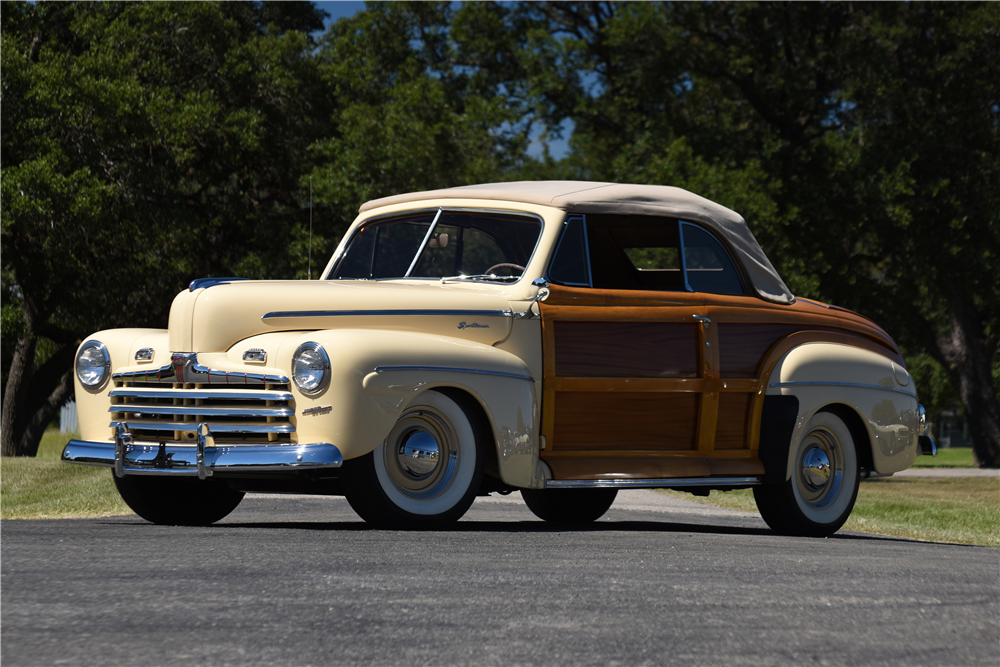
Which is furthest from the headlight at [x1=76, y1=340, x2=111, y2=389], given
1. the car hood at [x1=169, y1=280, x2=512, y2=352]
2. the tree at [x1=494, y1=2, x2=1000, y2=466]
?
the tree at [x1=494, y1=2, x2=1000, y2=466]

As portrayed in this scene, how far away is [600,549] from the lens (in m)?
5.95

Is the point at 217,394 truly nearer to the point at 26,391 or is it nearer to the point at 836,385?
the point at 836,385

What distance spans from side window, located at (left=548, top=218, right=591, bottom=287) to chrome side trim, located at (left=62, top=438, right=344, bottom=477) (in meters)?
1.97

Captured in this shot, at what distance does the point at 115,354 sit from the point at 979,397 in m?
25.5

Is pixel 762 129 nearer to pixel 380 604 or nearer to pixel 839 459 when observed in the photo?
pixel 839 459

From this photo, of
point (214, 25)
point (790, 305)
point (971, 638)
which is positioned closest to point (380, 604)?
point (971, 638)

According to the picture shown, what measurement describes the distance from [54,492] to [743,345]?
301 inches

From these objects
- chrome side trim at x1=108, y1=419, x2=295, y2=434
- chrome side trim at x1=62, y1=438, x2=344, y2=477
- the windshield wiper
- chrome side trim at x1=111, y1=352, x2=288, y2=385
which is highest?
the windshield wiper

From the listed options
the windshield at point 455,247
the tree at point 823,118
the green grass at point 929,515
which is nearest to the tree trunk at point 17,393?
the tree at point 823,118

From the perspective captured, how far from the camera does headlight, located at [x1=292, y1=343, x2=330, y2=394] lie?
6016 mm

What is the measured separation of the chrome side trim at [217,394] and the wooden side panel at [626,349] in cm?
176

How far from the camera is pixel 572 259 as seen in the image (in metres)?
7.32

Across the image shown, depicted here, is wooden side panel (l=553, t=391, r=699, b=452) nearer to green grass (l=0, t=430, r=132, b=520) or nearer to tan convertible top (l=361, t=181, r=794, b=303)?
tan convertible top (l=361, t=181, r=794, b=303)

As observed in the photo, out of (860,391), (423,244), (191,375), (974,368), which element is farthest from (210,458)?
(974,368)
